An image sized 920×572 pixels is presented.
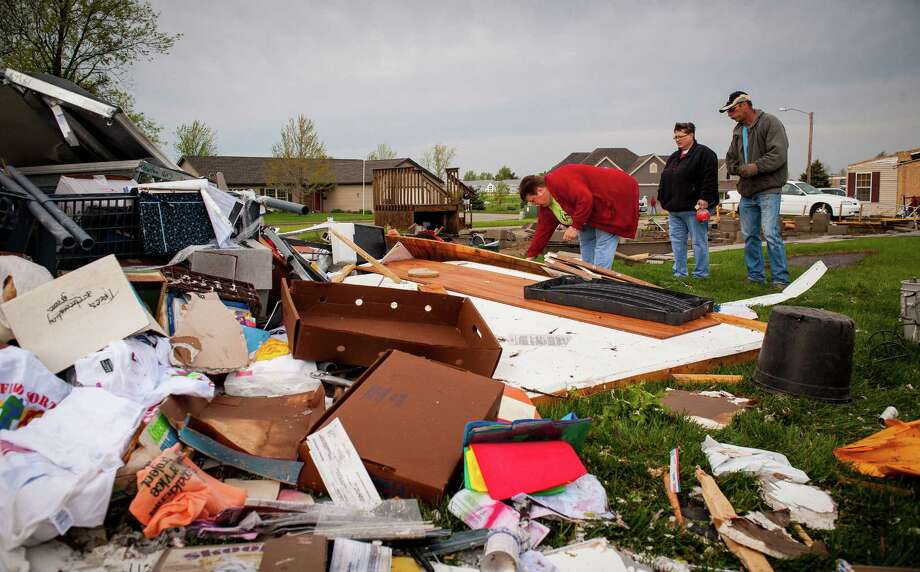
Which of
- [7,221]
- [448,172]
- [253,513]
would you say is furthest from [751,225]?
[448,172]

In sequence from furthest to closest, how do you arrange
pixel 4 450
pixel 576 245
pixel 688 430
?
pixel 576 245, pixel 688 430, pixel 4 450

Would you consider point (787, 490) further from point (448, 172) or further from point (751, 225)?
point (448, 172)

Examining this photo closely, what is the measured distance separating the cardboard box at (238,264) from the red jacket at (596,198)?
121 inches

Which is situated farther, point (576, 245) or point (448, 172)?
point (448, 172)

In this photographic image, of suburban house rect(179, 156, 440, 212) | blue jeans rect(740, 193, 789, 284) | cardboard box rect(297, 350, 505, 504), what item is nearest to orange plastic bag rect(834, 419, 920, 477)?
cardboard box rect(297, 350, 505, 504)

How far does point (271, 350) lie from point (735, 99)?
5613 mm

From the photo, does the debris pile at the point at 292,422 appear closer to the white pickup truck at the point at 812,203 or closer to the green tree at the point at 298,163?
the white pickup truck at the point at 812,203

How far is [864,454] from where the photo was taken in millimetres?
2057

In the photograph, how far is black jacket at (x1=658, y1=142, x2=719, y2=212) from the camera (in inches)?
258

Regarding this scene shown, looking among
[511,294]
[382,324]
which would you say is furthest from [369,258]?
[382,324]

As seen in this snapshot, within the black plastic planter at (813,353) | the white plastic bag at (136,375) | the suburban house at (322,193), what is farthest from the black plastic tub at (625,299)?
the suburban house at (322,193)

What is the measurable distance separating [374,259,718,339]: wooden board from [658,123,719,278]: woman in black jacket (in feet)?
8.64

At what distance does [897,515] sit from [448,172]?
54.5 feet

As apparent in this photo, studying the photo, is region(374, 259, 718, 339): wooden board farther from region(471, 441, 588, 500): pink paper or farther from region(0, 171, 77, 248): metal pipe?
region(0, 171, 77, 248): metal pipe
